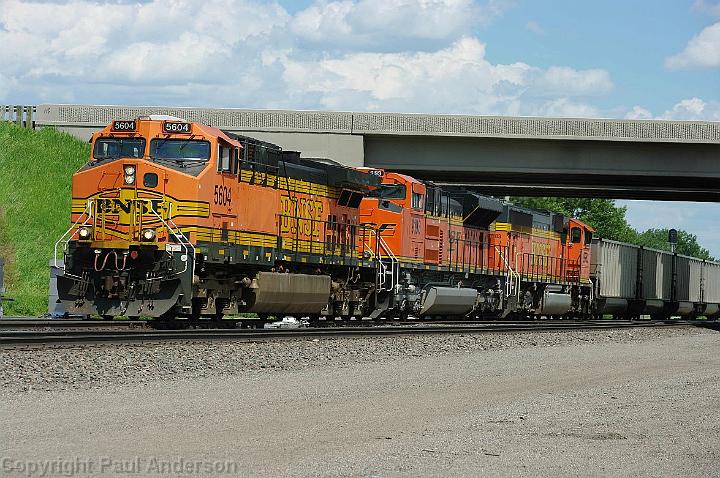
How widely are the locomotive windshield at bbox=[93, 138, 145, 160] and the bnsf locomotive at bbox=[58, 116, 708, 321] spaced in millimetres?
27

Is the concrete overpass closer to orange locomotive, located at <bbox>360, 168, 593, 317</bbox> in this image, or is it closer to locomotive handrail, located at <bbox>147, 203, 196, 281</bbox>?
orange locomotive, located at <bbox>360, 168, 593, 317</bbox>

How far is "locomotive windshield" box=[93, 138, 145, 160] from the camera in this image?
20.6m

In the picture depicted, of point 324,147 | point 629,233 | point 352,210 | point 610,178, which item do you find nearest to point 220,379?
point 352,210

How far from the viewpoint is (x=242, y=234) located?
21344mm

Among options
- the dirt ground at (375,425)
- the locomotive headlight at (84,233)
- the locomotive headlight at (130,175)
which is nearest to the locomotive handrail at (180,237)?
the locomotive headlight at (130,175)

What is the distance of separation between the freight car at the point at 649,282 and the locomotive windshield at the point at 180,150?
25.3m

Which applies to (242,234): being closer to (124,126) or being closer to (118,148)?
(118,148)

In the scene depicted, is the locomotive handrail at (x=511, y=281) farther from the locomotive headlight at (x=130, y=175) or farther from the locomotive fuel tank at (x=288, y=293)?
the locomotive headlight at (x=130, y=175)

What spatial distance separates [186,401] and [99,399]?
0.88m

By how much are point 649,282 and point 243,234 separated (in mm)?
33118

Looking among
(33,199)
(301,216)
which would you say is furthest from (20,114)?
(301,216)

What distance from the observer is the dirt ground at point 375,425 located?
796cm

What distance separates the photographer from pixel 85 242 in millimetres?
20031

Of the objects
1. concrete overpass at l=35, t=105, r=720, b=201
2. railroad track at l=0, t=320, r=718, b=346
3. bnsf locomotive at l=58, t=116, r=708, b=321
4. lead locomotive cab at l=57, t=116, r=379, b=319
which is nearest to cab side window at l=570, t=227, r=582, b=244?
concrete overpass at l=35, t=105, r=720, b=201
